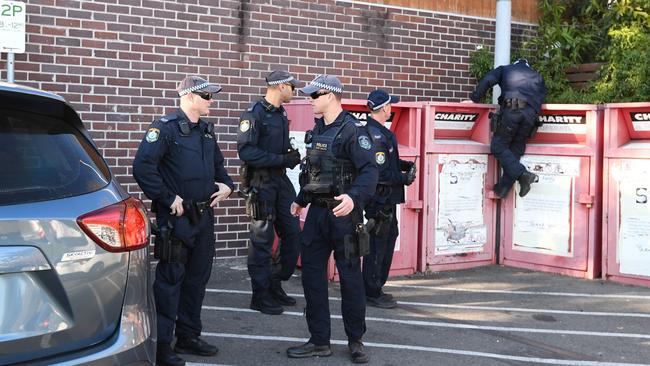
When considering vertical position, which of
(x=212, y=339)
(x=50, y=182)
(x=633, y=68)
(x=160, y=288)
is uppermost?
A: (x=633, y=68)

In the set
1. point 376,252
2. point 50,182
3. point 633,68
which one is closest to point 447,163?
point 376,252

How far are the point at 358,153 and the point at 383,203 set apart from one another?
159 centimetres

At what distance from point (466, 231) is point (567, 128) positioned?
156 centimetres

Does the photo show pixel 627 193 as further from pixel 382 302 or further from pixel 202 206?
pixel 202 206

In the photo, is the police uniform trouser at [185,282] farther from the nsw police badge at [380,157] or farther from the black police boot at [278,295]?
the nsw police badge at [380,157]

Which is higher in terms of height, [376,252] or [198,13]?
[198,13]

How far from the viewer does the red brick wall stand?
7.75 m

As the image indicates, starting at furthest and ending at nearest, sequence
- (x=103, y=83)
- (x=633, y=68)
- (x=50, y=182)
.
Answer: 1. (x=633, y=68)
2. (x=103, y=83)
3. (x=50, y=182)

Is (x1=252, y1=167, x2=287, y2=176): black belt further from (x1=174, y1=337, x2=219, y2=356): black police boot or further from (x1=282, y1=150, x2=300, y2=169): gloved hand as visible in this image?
(x1=174, y1=337, x2=219, y2=356): black police boot

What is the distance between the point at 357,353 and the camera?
5.12m

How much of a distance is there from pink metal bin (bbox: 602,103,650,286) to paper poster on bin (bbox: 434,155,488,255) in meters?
1.32

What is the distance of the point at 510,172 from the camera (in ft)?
27.4

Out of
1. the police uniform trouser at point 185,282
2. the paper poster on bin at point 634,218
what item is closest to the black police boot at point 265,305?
the police uniform trouser at point 185,282

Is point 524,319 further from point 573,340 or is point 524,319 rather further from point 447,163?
point 447,163
